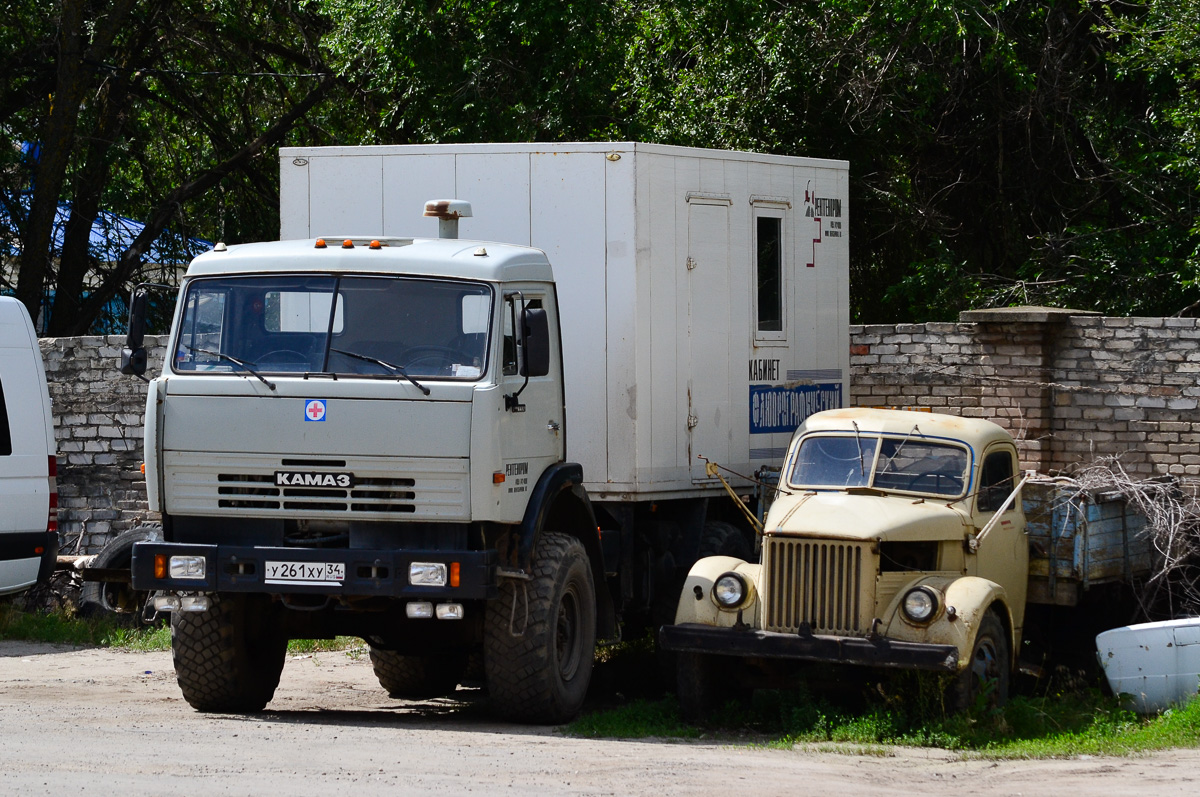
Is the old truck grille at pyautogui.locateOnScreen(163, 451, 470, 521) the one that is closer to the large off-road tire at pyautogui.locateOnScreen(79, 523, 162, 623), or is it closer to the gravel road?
the large off-road tire at pyautogui.locateOnScreen(79, 523, 162, 623)

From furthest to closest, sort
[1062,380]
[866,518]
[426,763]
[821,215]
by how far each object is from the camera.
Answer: [1062,380], [821,215], [866,518], [426,763]

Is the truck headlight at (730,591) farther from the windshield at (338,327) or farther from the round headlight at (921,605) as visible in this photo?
the windshield at (338,327)

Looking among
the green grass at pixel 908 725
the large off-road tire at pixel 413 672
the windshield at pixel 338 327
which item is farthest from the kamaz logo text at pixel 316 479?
the large off-road tire at pixel 413 672

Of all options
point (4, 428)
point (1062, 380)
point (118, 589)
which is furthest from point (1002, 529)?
point (4, 428)

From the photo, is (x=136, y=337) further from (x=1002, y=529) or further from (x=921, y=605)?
(x=1002, y=529)

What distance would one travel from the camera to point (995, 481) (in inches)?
366

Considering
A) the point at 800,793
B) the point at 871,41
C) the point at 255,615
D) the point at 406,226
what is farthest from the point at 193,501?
the point at 871,41

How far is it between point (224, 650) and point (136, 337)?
182 cm

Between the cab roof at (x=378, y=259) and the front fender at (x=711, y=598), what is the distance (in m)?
2.00

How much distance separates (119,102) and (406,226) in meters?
10.7

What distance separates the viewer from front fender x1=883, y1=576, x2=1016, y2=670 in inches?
317

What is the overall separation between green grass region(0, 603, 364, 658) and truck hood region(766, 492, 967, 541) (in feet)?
14.6

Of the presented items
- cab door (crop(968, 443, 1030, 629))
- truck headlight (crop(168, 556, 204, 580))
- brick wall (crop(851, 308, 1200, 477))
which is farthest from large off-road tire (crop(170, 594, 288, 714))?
brick wall (crop(851, 308, 1200, 477))

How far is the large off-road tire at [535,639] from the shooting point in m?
8.11
